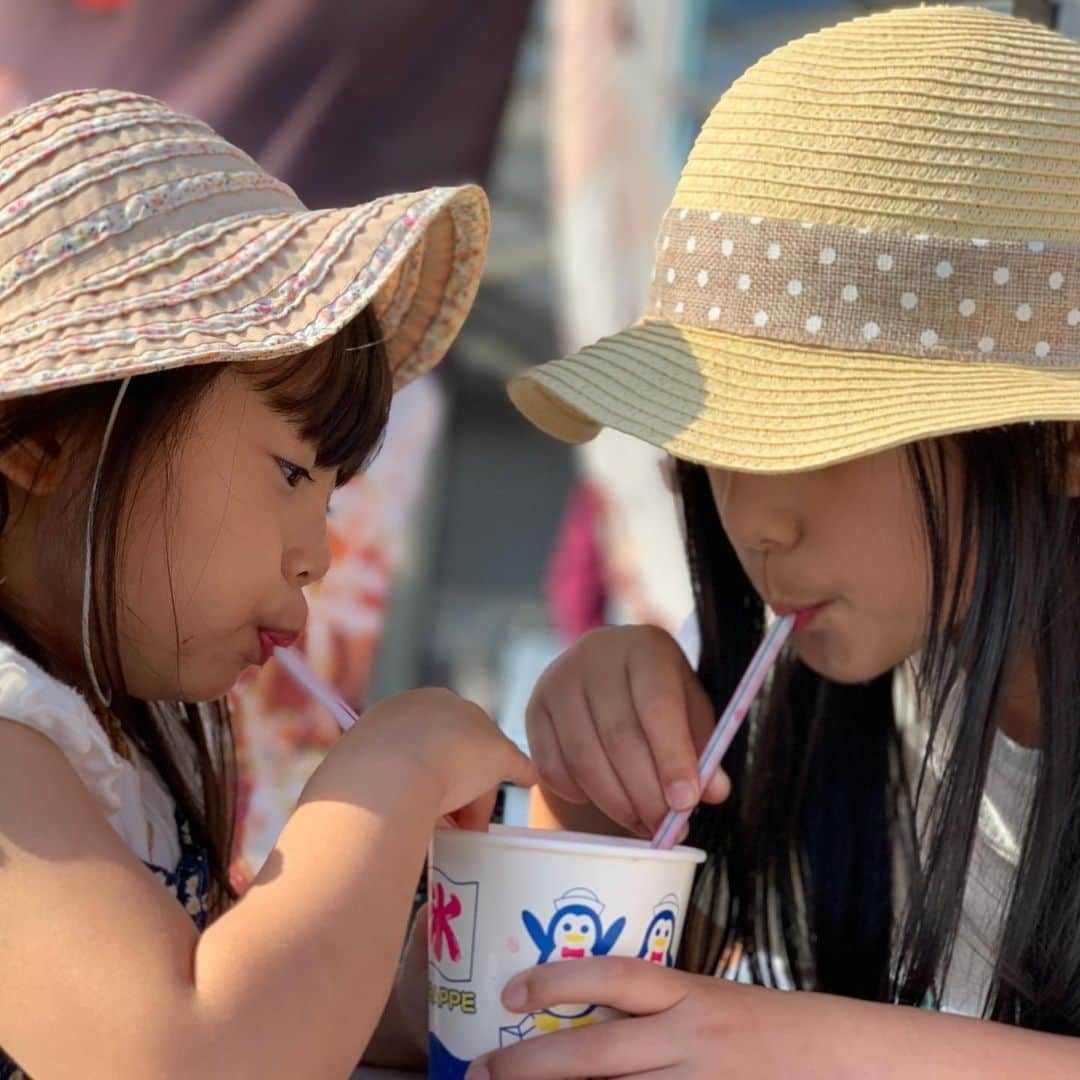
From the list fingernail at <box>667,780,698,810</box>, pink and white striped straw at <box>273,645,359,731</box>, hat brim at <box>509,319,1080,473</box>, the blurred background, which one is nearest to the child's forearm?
pink and white striped straw at <box>273,645,359,731</box>

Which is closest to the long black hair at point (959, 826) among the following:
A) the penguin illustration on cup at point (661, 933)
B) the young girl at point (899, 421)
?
the young girl at point (899, 421)

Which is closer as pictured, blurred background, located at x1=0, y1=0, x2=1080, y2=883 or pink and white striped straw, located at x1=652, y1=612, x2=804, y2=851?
pink and white striped straw, located at x1=652, y1=612, x2=804, y2=851

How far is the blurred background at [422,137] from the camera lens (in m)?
2.18

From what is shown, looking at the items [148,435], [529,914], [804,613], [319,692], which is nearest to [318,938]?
[529,914]

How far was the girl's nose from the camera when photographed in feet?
3.98

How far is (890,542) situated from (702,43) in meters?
2.05

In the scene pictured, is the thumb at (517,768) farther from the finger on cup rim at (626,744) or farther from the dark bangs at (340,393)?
the dark bangs at (340,393)

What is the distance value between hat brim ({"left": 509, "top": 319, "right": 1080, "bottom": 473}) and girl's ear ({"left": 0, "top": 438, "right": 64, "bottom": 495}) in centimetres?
39

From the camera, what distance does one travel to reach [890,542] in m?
1.19

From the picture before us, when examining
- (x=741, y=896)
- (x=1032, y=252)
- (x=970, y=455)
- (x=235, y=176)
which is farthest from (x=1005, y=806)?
(x=235, y=176)

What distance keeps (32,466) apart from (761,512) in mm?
518

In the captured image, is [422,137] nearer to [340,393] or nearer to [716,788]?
[340,393]

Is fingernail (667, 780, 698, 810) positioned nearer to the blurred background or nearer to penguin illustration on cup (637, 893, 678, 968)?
penguin illustration on cup (637, 893, 678, 968)

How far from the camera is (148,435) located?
103 centimetres
